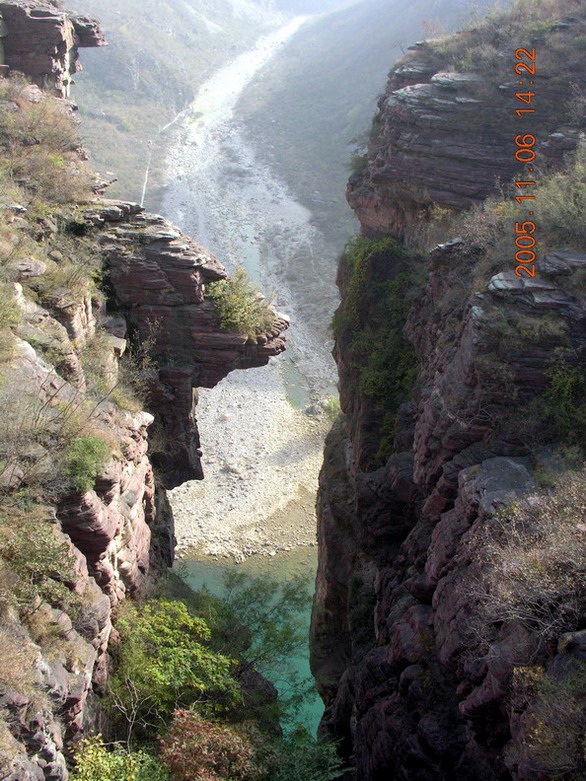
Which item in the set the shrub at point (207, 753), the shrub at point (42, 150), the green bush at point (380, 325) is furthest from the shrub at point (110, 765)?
the shrub at point (42, 150)

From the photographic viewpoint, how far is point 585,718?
7.91 metres

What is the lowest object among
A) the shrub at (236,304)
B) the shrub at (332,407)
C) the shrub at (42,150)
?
the shrub at (332,407)

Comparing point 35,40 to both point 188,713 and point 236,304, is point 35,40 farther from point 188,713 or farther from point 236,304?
point 188,713

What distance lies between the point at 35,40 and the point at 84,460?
2220 centimetres

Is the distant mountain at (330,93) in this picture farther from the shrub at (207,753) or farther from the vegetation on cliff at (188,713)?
the shrub at (207,753)

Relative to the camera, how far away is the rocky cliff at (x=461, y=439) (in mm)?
9727

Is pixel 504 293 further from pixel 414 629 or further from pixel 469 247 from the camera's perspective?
pixel 414 629

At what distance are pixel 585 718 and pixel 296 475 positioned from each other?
27559 mm

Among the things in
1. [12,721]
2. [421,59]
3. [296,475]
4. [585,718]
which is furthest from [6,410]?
[296,475]

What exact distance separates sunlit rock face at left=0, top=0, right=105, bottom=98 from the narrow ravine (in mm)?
19308

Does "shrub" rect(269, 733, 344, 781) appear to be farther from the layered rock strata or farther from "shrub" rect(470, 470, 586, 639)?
the layered rock strata

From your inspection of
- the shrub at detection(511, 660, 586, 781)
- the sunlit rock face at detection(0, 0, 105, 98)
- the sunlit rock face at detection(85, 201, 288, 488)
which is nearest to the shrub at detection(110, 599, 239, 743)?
the shrub at detection(511, 660, 586, 781)

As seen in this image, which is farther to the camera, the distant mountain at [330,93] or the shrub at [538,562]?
the distant mountain at [330,93]

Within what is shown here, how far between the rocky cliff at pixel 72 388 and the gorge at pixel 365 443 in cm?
7
